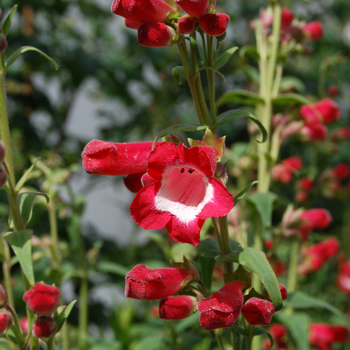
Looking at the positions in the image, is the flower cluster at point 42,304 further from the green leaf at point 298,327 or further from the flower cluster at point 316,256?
the flower cluster at point 316,256

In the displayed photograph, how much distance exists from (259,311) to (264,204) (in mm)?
349

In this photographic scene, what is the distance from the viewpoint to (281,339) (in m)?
1.21

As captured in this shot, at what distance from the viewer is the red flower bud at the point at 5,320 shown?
1.51 ft

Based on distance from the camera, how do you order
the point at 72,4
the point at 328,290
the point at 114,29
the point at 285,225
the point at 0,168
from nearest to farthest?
1. the point at 0,168
2. the point at 285,225
3. the point at 328,290
4. the point at 72,4
5. the point at 114,29

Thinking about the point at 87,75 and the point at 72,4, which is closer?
the point at 87,75

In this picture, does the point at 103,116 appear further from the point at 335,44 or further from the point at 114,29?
the point at 335,44

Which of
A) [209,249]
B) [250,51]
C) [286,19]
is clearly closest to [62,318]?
[209,249]

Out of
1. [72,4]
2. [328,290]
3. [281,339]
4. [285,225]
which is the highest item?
[72,4]

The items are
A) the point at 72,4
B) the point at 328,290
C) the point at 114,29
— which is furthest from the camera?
the point at 114,29

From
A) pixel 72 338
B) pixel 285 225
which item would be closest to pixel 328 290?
pixel 285 225

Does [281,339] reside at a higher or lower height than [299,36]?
lower

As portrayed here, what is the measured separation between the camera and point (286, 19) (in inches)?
41.0

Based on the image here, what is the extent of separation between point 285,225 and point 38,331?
683mm

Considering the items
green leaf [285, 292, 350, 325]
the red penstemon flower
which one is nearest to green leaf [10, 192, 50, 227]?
the red penstemon flower
